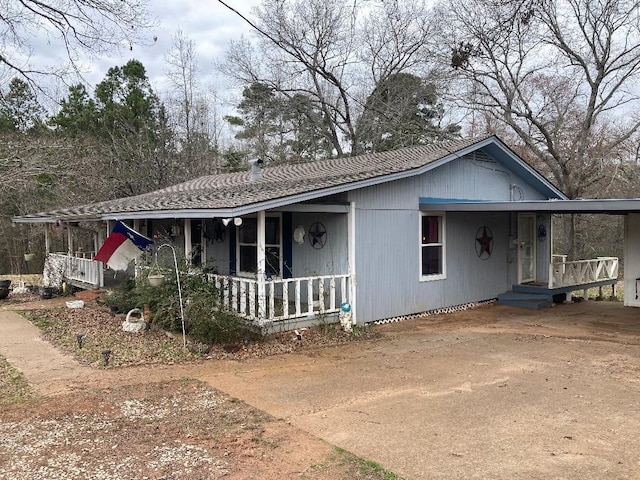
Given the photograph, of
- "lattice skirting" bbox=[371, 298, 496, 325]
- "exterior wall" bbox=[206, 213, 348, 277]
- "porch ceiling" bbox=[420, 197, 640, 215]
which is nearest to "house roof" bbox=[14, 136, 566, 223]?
"exterior wall" bbox=[206, 213, 348, 277]

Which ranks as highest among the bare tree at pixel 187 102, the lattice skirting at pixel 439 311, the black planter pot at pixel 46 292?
the bare tree at pixel 187 102

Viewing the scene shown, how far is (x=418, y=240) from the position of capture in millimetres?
11086

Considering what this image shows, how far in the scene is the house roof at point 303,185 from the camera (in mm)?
8227

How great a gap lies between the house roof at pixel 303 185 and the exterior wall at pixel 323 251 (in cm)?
72

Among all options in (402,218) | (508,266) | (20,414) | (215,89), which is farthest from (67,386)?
(215,89)

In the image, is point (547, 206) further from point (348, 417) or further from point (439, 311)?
point (348, 417)

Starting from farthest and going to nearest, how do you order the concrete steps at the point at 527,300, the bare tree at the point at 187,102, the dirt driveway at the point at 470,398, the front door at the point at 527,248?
the bare tree at the point at 187,102
the front door at the point at 527,248
the concrete steps at the point at 527,300
the dirt driveway at the point at 470,398

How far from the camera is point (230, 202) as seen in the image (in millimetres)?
8141

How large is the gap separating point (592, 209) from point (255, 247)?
6525 mm

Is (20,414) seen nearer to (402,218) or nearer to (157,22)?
(157,22)

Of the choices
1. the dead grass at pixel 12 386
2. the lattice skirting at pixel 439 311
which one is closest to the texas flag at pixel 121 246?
the dead grass at pixel 12 386

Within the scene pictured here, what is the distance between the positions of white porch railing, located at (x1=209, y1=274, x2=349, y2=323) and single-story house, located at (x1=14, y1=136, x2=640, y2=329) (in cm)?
3

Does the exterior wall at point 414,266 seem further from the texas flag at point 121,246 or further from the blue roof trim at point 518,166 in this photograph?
the texas flag at point 121,246

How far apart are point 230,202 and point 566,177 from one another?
14976 millimetres
